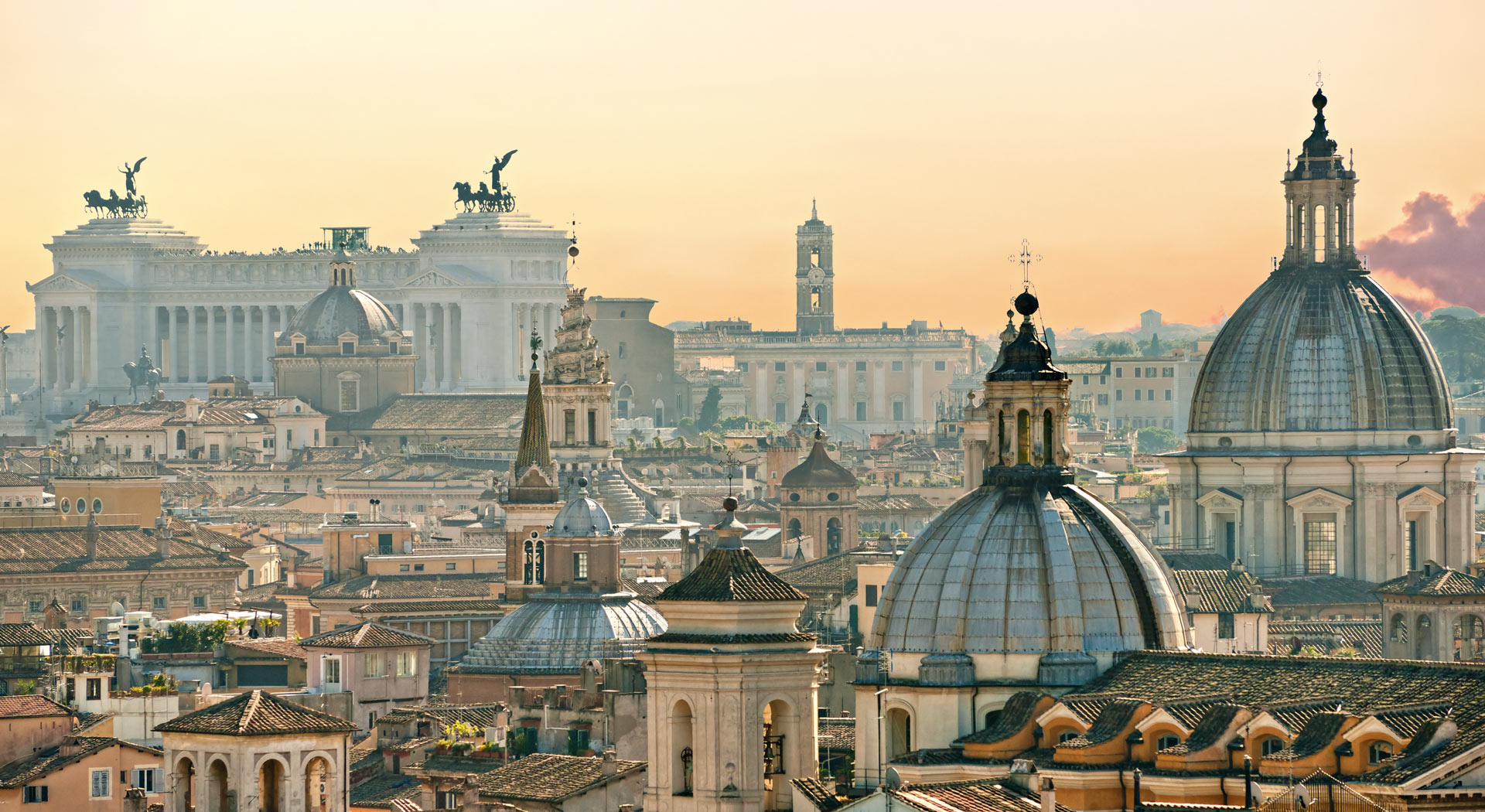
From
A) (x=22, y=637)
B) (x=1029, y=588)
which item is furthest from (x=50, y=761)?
(x=22, y=637)

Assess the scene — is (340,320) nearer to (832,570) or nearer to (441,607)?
(832,570)

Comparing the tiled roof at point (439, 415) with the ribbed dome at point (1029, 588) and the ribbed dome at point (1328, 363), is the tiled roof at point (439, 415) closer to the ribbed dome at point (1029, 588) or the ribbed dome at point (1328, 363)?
the ribbed dome at point (1328, 363)

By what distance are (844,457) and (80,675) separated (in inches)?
3947

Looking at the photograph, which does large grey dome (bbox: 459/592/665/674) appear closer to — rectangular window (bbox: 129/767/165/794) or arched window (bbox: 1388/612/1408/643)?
arched window (bbox: 1388/612/1408/643)

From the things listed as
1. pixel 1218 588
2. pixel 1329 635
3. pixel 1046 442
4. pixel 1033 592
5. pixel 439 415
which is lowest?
pixel 1329 635

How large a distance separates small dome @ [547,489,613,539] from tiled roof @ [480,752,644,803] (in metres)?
25.6

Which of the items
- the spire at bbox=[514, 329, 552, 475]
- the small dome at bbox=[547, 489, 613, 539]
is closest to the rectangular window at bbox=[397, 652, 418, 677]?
the small dome at bbox=[547, 489, 613, 539]

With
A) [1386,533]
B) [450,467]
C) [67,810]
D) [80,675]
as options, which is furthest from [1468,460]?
[450,467]

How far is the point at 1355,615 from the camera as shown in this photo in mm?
85812

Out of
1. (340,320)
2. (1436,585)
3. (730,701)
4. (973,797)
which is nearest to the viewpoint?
(973,797)

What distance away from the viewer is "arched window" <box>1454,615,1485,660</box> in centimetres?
7269

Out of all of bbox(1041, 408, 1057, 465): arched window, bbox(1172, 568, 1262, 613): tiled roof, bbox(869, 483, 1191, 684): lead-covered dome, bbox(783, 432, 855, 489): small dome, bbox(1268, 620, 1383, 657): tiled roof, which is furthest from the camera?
bbox(783, 432, 855, 489): small dome

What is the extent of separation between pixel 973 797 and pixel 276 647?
145 feet

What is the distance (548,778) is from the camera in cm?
5984
